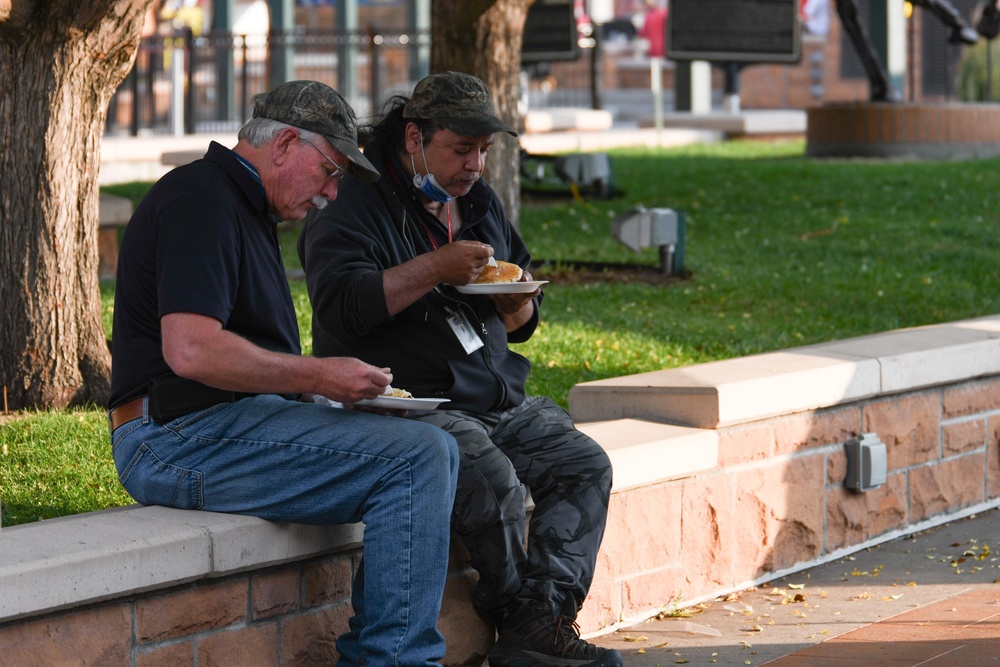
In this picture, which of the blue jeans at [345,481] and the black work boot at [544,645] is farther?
the black work boot at [544,645]

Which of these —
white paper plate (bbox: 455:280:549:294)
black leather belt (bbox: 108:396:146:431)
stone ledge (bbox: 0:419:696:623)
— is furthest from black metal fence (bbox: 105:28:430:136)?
stone ledge (bbox: 0:419:696:623)

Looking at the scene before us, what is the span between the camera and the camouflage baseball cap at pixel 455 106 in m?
4.07

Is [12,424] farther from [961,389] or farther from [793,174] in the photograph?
[793,174]

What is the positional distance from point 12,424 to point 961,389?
140 inches

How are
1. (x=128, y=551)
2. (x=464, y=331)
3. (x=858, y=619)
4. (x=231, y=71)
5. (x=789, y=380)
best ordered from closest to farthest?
(x=128, y=551) < (x=464, y=331) < (x=858, y=619) < (x=789, y=380) < (x=231, y=71)

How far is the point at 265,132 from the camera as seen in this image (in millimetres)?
3551

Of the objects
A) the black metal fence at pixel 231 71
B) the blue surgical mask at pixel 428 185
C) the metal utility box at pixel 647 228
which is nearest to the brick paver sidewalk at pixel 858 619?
the blue surgical mask at pixel 428 185

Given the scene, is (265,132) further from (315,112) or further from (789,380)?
(789,380)

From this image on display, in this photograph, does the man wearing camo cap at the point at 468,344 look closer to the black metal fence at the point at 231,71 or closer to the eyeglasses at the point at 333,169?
the eyeglasses at the point at 333,169

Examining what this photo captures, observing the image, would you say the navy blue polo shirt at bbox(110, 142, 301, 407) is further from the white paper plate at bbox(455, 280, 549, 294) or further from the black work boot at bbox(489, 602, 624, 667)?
the black work boot at bbox(489, 602, 624, 667)

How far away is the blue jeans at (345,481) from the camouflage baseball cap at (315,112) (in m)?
0.63

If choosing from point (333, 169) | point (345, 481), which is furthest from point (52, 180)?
point (345, 481)

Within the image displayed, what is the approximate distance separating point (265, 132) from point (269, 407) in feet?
2.12

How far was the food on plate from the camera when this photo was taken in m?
3.99
